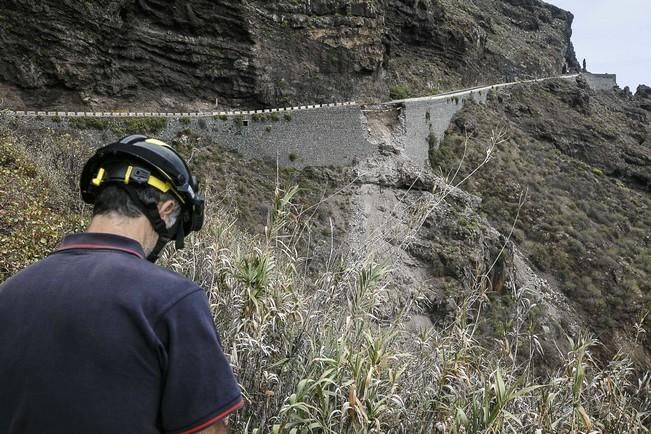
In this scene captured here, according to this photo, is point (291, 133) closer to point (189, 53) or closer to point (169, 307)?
point (189, 53)

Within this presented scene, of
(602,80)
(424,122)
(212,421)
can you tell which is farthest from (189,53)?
(602,80)

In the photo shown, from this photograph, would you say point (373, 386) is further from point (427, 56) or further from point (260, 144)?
point (427, 56)

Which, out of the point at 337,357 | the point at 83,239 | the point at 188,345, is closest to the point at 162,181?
the point at 83,239

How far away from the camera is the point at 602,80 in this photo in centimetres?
8350

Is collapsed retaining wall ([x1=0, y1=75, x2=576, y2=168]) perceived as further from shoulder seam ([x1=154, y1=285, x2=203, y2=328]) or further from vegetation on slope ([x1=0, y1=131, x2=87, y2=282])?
shoulder seam ([x1=154, y1=285, x2=203, y2=328])

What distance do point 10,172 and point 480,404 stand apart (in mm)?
8542

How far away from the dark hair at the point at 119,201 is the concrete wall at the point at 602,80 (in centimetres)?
9187

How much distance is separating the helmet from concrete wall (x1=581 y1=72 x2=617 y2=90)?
3610 inches

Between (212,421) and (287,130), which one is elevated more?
(212,421)

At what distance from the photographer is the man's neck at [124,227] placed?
182cm

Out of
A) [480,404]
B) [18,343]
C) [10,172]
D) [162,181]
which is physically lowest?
[10,172]

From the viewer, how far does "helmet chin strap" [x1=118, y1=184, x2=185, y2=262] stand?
1860mm

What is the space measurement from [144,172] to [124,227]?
213mm

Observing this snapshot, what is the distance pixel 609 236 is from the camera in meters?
30.8
